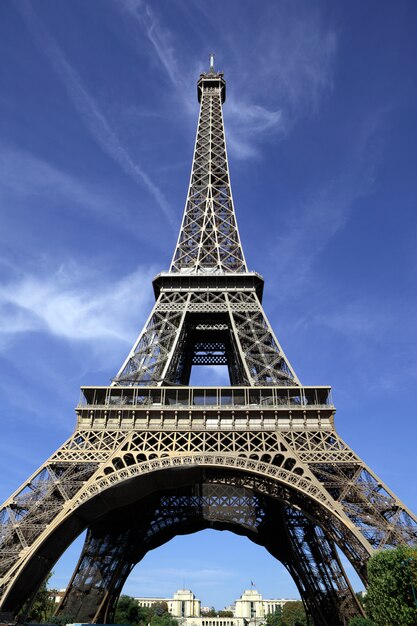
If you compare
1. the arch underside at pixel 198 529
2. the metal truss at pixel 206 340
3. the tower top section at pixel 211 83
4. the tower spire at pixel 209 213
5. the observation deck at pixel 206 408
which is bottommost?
the arch underside at pixel 198 529

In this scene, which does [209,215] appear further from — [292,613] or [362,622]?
[292,613]

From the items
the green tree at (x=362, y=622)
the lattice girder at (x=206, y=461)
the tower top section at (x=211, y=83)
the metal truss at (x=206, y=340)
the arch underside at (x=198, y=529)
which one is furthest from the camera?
the tower top section at (x=211, y=83)

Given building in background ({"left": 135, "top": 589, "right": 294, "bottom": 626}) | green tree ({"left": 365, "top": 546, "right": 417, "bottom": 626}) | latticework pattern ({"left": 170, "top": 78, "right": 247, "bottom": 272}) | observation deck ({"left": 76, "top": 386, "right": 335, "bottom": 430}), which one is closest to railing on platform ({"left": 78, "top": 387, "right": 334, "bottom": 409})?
observation deck ({"left": 76, "top": 386, "right": 335, "bottom": 430})

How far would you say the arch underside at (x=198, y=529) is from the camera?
33.3 meters

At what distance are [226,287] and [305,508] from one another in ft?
53.1

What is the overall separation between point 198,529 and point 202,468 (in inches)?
605

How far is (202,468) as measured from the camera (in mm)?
27219

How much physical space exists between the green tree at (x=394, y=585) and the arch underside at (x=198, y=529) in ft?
30.3

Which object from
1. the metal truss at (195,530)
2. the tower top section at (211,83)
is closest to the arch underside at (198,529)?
the metal truss at (195,530)

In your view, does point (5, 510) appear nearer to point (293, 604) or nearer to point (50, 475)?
point (50, 475)

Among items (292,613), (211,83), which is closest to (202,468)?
(211,83)

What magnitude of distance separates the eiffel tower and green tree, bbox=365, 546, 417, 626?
1.25 metres

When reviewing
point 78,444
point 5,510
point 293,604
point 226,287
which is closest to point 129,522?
point 78,444

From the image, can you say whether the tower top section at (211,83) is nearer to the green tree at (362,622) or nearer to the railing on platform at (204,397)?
the railing on platform at (204,397)
